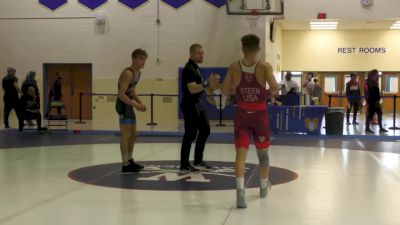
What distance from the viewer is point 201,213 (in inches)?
215

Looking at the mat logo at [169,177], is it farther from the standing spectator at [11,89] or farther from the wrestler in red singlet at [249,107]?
the standing spectator at [11,89]

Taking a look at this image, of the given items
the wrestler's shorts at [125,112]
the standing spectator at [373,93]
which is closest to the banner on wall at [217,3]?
the standing spectator at [373,93]

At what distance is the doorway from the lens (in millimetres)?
22766

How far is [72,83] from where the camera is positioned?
23.2m

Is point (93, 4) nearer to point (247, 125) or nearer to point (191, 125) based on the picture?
point (191, 125)

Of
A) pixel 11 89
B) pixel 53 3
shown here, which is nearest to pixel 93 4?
pixel 53 3

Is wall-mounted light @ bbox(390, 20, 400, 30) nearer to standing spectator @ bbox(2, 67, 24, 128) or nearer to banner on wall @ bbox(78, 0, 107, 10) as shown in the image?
banner on wall @ bbox(78, 0, 107, 10)

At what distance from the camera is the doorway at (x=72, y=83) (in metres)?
22.8

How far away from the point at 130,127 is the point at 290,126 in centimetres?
788

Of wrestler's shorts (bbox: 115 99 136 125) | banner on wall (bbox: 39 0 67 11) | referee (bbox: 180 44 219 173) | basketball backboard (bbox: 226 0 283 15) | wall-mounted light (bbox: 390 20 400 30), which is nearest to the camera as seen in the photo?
referee (bbox: 180 44 219 173)

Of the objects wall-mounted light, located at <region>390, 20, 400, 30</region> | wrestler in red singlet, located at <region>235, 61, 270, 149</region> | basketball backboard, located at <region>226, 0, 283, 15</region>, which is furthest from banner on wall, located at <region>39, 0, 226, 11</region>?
wrestler in red singlet, located at <region>235, 61, 270, 149</region>

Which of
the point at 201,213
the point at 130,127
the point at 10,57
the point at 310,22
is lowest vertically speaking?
the point at 201,213

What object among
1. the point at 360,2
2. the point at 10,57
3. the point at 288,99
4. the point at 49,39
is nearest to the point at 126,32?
the point at 49,39

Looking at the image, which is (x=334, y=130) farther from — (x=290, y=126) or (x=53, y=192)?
(x=53, y=192)
